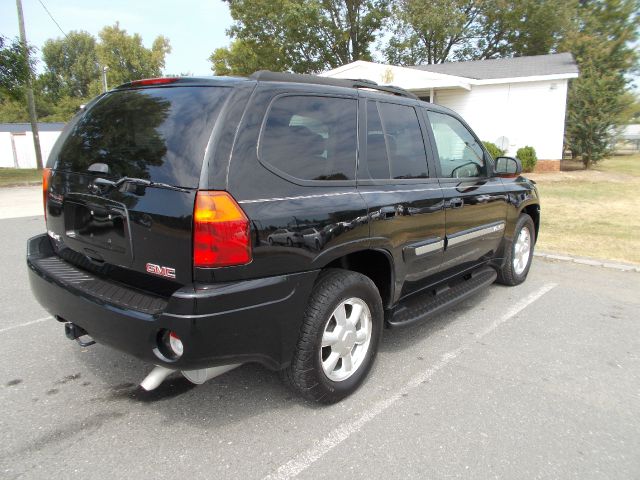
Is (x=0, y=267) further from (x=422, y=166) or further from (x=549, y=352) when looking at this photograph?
(x=549, y=352)

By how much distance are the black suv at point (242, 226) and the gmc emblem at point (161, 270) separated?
13mm

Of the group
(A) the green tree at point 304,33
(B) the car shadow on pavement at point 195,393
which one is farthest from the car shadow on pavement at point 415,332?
(A) the green tree at point 304,33

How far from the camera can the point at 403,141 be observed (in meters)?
3.46

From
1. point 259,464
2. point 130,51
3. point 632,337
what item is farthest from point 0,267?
point 130,51

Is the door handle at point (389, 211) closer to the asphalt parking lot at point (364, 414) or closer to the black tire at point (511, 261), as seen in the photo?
the asphalt parking lot at point (364, 414)

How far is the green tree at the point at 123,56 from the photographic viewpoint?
166 ft

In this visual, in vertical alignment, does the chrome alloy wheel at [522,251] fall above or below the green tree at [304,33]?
below

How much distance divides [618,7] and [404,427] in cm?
3501

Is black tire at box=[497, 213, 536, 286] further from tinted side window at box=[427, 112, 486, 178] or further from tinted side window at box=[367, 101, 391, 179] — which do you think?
tinted side window at box=[367, 101, 391, 179]

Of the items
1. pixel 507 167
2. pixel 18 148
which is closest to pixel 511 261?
pixel 507 167

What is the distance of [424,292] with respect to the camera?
147 inches

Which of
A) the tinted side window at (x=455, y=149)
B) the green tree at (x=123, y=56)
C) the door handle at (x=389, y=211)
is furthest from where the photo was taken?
the green tree at (x=123, y=56)

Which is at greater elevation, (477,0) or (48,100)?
(477,0)

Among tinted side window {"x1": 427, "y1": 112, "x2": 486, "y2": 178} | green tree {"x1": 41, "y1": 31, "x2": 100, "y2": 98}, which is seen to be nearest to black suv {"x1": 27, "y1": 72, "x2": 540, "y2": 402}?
tinted side window {"x1": 427, "y1": 112, "x2": 486, "y2": 178}
